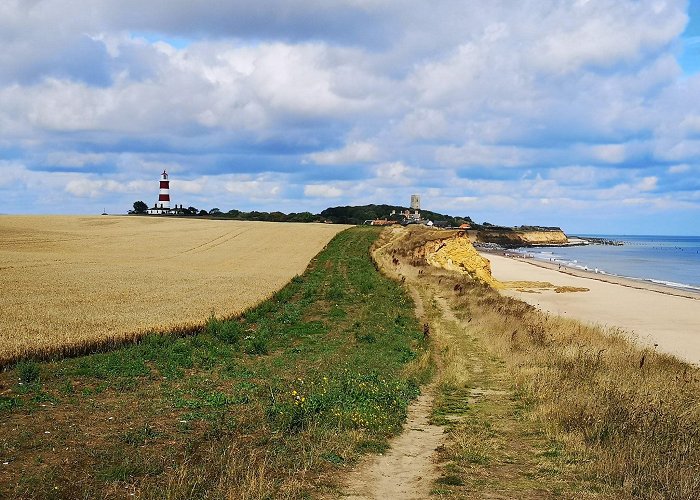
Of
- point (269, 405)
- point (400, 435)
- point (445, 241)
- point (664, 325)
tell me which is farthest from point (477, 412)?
point (445, 241)

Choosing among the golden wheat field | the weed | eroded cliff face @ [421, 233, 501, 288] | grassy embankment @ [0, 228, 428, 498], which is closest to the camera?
grassy embankment @ [0, 228, 428, 498]

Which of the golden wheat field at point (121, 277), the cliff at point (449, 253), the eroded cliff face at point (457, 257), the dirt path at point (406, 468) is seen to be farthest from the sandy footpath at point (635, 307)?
the golden wheat field at point (121, 277)

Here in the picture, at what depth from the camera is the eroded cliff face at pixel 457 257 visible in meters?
59.1

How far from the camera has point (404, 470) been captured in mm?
9594

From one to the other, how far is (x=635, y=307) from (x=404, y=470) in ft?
136

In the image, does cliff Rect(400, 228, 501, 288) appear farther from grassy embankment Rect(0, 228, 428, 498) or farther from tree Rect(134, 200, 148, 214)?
tree Rect(134, 200, 148, 214)

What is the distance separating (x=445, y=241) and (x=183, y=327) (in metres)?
44.0

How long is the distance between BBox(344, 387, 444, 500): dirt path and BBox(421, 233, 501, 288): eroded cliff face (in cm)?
4722

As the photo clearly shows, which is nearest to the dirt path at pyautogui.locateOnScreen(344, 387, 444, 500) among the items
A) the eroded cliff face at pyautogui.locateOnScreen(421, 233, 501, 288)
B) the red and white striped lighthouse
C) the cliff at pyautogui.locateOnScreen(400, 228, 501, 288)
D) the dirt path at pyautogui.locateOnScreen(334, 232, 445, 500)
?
the dirt path at pyautogui.locateOnScreen(334, 232, 445, 500)

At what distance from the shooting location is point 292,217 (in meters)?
139

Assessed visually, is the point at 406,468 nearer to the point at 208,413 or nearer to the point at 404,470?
the point at 404,470

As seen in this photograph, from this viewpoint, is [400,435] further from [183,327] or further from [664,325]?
[664,325]

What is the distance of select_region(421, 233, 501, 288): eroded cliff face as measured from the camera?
194ft

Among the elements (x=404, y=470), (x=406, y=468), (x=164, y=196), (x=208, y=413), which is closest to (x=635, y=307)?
(x=406, y=468)
